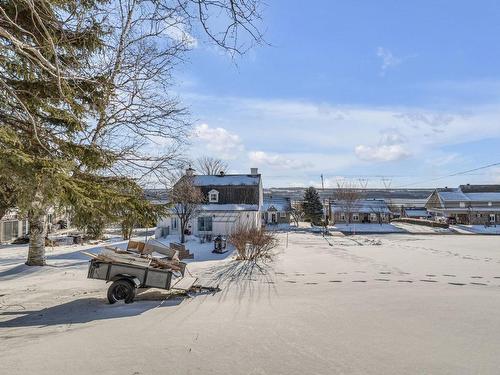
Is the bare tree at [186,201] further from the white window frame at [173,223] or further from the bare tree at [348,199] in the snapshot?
the bare tree at [348,199]

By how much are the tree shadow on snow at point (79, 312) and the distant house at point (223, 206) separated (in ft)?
91.4

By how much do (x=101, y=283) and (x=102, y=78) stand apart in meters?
6.51

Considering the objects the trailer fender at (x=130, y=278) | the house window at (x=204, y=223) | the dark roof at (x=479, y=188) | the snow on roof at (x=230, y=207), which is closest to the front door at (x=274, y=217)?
the snow on roof at (x=230, y=207)

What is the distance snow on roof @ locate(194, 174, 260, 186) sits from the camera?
43.8 m

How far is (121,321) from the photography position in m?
7.84

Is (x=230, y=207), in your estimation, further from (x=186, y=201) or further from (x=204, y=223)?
(x=186, y=201)

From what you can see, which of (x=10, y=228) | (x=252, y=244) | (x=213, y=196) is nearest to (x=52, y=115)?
(x=252, y=244)

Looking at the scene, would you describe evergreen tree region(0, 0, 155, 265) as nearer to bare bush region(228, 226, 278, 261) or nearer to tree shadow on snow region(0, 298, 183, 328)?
tree shadow on snow region(0, 298, 183, 328)

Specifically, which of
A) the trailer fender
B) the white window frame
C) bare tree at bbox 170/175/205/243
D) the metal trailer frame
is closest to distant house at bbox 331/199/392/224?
the white window frame

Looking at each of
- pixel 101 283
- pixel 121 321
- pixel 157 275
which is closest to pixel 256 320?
pixel 121 321

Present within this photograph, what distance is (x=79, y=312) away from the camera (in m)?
8.80

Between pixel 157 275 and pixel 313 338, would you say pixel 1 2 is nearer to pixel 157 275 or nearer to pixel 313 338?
pixel 157 275

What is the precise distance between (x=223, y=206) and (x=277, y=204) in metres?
29.1

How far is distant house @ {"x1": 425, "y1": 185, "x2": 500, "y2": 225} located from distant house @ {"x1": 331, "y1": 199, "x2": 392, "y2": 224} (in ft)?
45.8
